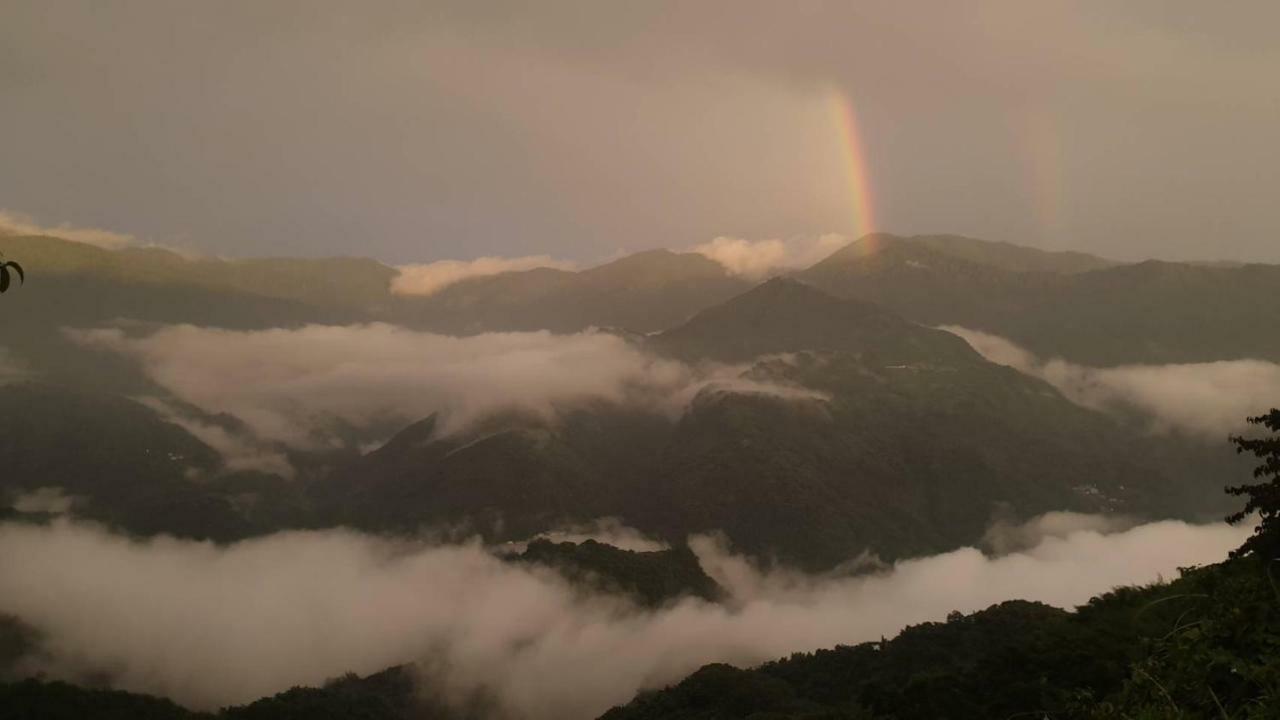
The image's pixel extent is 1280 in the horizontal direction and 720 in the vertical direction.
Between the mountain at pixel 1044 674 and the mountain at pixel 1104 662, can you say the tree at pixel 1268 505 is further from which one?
the mountain at pixel 1104 662

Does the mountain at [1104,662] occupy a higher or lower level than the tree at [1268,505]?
lower

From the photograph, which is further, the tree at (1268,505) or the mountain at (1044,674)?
the tree at (1268,505)

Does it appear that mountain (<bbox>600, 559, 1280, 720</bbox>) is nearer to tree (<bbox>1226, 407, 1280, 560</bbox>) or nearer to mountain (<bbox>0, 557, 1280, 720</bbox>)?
mountain (<bbox>0, 557, 1280, 720</bbox>)

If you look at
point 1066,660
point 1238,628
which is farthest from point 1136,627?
point 1238,628

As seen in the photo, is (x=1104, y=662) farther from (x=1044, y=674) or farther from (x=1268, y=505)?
(x=1268, y=505)

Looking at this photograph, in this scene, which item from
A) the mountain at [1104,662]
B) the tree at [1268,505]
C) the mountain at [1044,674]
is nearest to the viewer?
the mountain at [1104,662]

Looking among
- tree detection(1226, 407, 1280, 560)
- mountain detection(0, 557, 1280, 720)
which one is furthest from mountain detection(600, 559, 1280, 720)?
tree detection(1226, 407, 1280, 560)

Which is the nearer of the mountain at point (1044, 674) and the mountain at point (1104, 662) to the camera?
the mountain at point (1104, 662)

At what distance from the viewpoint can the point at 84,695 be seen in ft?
587

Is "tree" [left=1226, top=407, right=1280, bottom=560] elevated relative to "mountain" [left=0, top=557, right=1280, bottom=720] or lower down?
elevated


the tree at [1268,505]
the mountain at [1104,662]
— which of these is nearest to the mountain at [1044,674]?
the mountain at [1104,662]

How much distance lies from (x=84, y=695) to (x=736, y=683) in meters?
142

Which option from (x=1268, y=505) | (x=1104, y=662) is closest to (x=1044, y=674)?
(x=1104, y=662)

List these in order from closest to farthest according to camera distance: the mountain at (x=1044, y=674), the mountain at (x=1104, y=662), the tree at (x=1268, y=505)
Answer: the mountain at (x=1104, y=662) < the mountain at (x=1044, y=674) < the tree at (x=1268, y=505)
